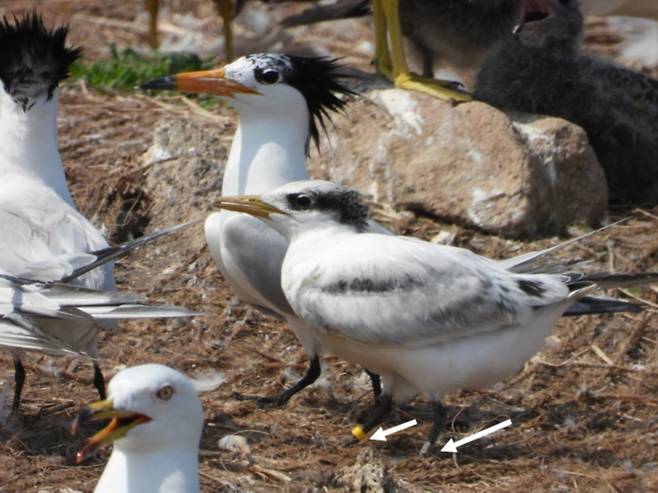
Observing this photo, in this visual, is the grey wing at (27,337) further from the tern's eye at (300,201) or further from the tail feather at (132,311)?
the tern's eye at (300,201)

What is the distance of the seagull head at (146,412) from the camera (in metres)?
4.00

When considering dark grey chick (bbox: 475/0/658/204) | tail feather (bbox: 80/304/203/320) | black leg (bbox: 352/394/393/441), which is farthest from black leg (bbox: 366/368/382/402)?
dark grey chick (bbox: 475/0/658/204)

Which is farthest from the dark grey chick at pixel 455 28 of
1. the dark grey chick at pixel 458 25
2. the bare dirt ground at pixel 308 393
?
the bare dirt ground at pixel 308 393

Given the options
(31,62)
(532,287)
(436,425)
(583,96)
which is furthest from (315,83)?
(583,96)

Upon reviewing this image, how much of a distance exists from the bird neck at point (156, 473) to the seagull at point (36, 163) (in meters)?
1.23

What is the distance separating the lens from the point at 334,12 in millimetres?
8969

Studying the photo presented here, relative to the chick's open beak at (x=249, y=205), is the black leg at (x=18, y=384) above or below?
below

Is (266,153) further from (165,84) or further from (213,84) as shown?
(165,84)

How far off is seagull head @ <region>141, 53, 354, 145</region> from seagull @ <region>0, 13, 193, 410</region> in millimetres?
420

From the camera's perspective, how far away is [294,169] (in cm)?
595

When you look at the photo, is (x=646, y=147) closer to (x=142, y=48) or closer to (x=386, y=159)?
(x=386, y=159)

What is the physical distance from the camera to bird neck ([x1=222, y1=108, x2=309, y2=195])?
5895 millimetres

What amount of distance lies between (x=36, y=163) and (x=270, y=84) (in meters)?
0.91

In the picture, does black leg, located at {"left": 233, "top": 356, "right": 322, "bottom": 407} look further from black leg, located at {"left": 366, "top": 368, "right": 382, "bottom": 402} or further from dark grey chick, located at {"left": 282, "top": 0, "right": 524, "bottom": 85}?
dark grey chick, located at {"left": 282, "top": 0, "right": 524, "bottom": 85}
